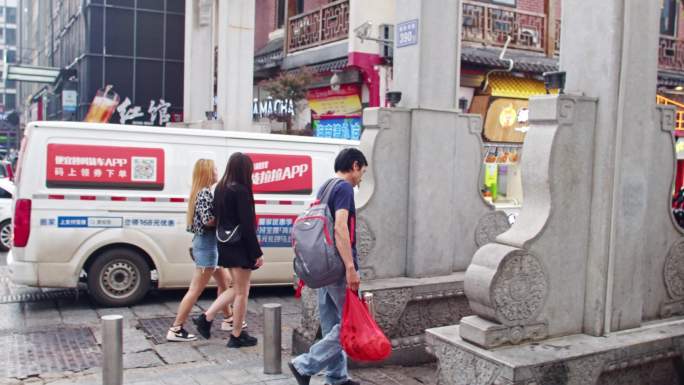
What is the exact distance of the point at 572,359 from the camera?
4309mm

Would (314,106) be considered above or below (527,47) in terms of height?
below

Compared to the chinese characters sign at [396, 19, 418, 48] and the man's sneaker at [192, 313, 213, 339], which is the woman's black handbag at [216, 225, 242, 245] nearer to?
the man's sneaker at [192, 313, 213, 339]

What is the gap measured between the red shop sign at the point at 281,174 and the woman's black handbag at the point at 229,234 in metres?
2.59

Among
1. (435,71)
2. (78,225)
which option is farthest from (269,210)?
(435,71)

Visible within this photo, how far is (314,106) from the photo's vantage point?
64.0ft

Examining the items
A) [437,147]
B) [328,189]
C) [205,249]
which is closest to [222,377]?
[205,249]

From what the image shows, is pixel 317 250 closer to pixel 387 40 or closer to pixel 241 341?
pixel 241 341

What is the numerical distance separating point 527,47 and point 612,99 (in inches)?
534

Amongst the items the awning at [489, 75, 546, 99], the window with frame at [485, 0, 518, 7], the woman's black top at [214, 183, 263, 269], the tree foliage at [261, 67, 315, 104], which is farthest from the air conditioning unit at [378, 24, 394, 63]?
the woman's black top at [214, 183, 263, 269]

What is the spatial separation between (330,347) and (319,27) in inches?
556

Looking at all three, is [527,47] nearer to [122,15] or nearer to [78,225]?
[78,225]

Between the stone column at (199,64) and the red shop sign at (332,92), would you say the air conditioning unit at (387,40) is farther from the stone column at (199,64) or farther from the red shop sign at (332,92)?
the stone column at (199,64)

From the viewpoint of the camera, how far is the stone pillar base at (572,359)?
4.17 meters

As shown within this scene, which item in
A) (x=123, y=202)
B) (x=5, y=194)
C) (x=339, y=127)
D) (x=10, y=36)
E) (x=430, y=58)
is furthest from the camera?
(x=10, y=36)
